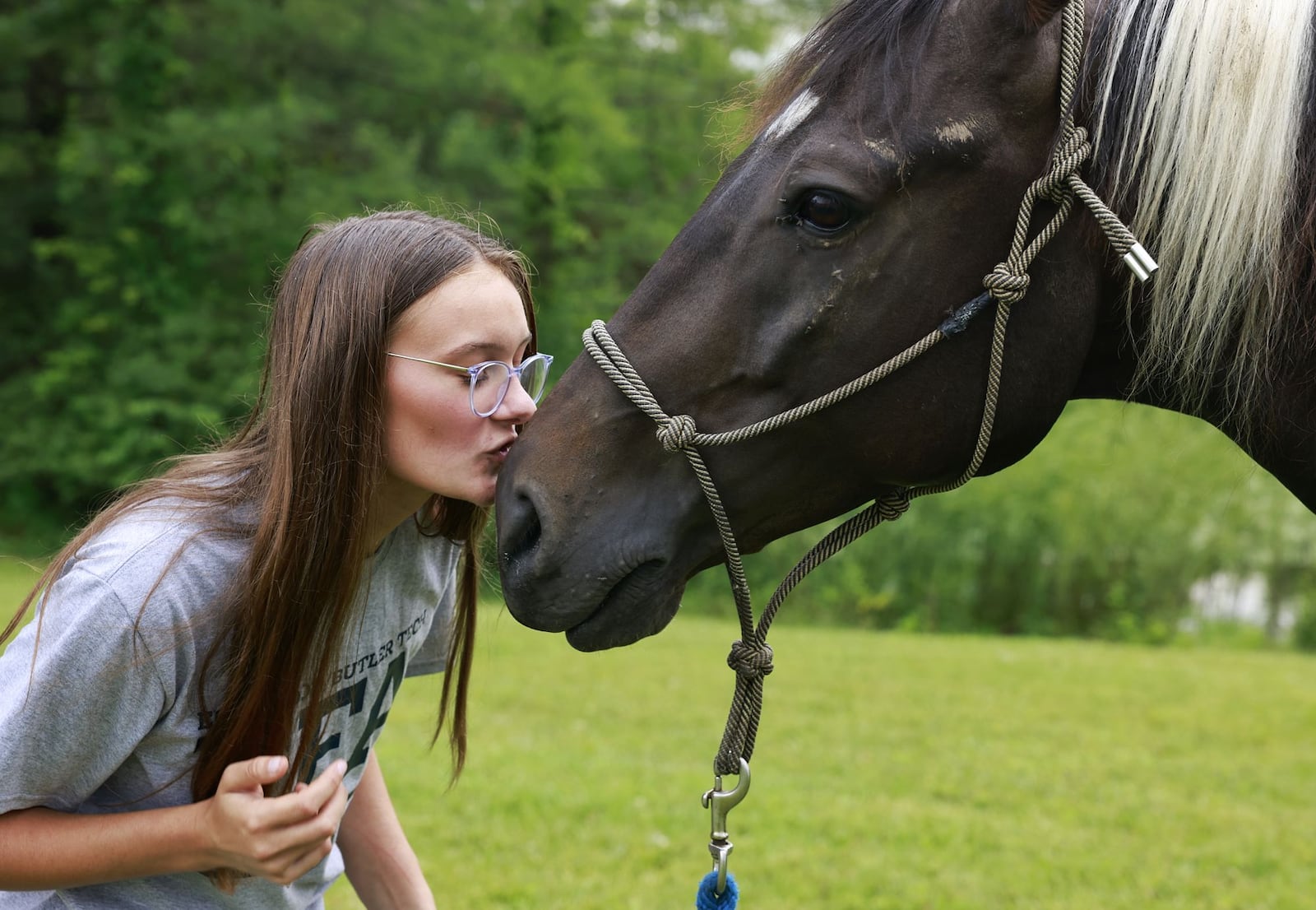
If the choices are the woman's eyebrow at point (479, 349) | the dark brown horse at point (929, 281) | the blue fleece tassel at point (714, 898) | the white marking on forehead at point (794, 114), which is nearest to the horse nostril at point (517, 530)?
the dark brown horse at point (929, 281)

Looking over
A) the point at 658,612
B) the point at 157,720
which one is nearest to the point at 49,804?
the point at 157,720

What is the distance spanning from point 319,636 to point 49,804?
0.43 meters

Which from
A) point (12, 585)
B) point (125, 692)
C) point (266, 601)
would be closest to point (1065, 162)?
point (266, 601)

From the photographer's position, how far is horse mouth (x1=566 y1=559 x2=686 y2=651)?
5.69ft

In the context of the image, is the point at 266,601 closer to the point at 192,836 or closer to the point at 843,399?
the point at 192,836

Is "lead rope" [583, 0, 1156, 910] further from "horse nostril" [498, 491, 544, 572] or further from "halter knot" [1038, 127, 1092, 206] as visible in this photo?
"horse nostril" [498, 491, 544, 572]

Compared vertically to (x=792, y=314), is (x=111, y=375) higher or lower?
higher

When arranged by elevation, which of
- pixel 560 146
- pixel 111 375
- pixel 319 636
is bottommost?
pixel 319 636

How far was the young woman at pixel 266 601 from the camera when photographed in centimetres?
155

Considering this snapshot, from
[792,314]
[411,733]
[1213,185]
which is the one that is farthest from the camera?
[411,733]

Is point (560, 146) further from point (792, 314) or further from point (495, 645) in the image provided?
point (792, 314)

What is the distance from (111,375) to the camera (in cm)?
1420

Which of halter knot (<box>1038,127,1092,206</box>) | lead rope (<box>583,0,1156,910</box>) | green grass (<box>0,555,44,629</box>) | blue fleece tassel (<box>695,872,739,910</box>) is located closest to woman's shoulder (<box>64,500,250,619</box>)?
lead rope (<box>583,0,1156,910</box>)

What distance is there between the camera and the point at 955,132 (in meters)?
1.65
